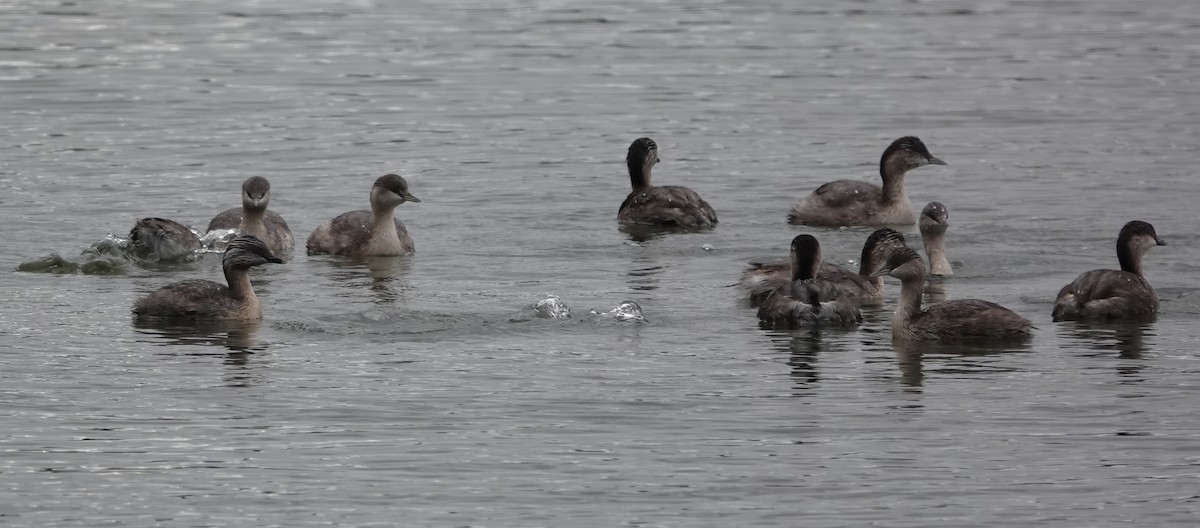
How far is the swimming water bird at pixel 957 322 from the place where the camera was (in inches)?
655

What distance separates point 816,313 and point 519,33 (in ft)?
86.7

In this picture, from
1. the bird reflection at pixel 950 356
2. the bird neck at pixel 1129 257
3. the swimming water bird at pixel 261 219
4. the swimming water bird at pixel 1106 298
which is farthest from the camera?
the swimming water bird at pixel 261 219

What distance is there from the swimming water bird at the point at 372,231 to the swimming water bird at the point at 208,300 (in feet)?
11.8

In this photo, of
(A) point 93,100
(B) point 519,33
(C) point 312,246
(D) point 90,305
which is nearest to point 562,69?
(B) point 519,33

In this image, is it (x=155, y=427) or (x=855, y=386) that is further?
(x=855, y=386)

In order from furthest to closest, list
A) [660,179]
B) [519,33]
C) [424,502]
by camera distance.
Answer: [519,33], [660,179], [424,502]

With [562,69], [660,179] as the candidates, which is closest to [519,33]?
[562,69]

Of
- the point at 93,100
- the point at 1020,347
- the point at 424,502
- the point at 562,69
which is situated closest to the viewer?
the point at 424,502

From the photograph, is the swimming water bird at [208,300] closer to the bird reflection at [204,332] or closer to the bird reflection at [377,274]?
the bird reflection at [204,332]

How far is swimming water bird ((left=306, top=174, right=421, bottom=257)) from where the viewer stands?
2131 cm

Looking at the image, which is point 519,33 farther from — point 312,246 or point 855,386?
point 855,386

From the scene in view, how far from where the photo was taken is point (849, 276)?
18.6 metres

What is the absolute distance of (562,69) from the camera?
122 feet

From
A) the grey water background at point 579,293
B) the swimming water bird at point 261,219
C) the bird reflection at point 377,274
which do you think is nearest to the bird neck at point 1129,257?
the grey water background at point 579,293
